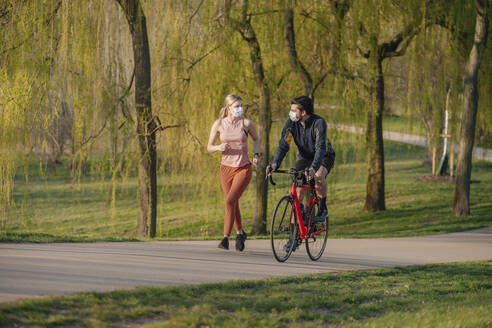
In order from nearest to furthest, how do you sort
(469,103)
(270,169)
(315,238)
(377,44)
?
(270,169) → (315,238) → (469,103) → (377,44)

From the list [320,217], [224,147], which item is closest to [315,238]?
[320,217]

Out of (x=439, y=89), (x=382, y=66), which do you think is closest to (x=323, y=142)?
(x=439, y=89)

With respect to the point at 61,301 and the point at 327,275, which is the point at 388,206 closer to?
the point at 327,275

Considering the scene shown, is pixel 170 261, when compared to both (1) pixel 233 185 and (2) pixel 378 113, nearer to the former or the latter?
(1) pixel 233 185

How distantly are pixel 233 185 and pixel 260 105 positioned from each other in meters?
6.84

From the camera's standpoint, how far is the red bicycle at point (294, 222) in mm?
8117

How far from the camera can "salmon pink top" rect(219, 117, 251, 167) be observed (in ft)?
29.0

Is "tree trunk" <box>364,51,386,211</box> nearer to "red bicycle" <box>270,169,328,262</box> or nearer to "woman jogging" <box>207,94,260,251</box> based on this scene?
"woman jogging" <box>207,94,260,251</box>

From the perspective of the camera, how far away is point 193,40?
1400 cm

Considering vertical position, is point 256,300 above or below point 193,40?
below

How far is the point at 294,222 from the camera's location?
323 inches

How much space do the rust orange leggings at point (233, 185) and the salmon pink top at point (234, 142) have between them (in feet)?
0.26

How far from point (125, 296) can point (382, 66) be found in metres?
14.4

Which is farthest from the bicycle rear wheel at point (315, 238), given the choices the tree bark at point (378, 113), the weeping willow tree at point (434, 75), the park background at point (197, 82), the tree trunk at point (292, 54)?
the weeping willow tree at point (434, 75)
